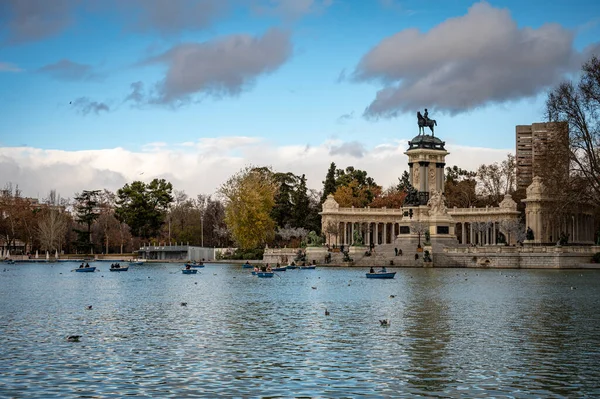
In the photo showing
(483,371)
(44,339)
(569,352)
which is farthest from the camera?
(44,339)

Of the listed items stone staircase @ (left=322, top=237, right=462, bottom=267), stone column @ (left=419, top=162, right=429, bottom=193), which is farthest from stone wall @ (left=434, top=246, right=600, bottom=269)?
stone column @ (left=419, top=162, right=429, bottom=193)

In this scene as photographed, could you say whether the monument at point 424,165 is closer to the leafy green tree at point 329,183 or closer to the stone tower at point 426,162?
the stone tower at point 426,162

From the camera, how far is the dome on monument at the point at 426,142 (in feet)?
384

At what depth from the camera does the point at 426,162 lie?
116688 millimetres

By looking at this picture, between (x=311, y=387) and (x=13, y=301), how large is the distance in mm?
30256

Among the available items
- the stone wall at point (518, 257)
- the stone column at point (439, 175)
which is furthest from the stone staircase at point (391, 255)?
the stone column at point (439, 175)

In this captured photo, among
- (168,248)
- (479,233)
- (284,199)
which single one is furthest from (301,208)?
(479,233)

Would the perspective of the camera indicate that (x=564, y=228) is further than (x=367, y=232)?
No

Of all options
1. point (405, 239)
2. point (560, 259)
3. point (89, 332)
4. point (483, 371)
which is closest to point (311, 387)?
point (483, 371)

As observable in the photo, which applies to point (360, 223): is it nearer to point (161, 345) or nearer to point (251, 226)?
point (251, 226)

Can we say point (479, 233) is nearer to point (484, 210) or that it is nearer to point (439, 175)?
point (484, 210)

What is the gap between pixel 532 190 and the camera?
352 ft

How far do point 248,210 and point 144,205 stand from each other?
132ft

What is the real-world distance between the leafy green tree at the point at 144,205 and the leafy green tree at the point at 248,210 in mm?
32310
